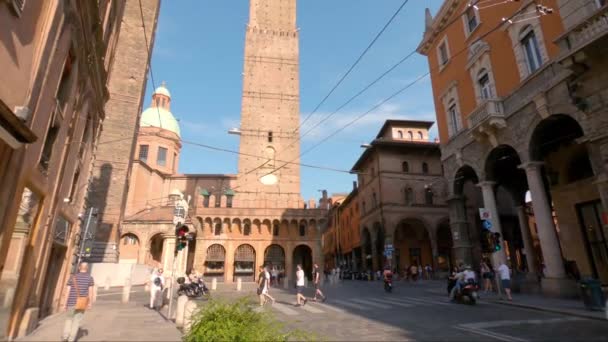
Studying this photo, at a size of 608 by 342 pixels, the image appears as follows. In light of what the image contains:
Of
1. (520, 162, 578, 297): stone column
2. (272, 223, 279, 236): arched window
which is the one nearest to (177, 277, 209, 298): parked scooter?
(520, 162, 578, 297): stone column

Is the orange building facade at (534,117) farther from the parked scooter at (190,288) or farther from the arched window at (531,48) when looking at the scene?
the parked scooter at (190,288)

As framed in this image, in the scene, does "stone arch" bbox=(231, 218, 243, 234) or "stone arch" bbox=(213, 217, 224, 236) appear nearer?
"stone arch" bbox=(213, 217, 224, 236)

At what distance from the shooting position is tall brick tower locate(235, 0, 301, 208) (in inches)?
1500

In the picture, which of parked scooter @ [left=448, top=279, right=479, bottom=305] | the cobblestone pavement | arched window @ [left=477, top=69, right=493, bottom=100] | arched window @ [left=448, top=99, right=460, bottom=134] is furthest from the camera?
arched window @ [left=448, top=99, right=460, bottom=134]

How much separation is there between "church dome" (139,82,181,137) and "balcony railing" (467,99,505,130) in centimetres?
4426

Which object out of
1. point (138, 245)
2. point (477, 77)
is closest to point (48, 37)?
point (477, 77)

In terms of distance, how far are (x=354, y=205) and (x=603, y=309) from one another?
3421 cm

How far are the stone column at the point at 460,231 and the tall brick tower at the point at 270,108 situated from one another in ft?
71.5

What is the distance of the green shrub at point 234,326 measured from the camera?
3.71m

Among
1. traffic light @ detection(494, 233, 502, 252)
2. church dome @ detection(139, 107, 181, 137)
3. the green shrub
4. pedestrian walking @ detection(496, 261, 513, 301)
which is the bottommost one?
the green shrub

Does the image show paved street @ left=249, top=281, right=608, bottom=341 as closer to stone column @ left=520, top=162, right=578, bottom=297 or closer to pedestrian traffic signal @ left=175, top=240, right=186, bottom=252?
stone column @ left=520, top=162, right=578, bottom=297

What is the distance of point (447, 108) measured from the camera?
19.0 meters

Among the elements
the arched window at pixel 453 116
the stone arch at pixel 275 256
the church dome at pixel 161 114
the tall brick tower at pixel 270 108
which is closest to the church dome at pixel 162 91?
the church dome at pixel 161 114

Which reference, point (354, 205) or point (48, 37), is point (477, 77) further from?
point (354, 205)
